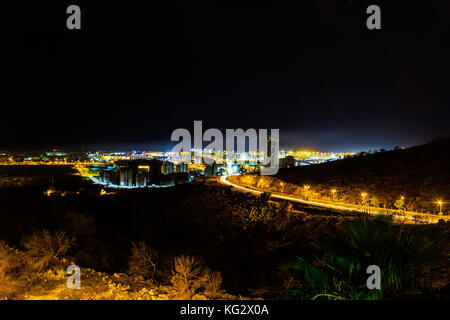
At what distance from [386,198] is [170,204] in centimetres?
2082

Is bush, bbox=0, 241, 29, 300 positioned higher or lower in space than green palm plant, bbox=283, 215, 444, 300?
lower

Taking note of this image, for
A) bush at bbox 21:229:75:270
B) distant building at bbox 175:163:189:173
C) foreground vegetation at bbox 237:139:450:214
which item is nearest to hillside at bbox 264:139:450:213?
foreground vegetation at bbox 237:139:450:214

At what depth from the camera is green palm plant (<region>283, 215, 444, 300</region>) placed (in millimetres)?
2207

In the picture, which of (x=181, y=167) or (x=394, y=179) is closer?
(x=394, y=179)

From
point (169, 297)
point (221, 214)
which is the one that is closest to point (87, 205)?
point (221, 214)

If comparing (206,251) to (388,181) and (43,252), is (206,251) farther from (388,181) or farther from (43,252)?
(388,181)

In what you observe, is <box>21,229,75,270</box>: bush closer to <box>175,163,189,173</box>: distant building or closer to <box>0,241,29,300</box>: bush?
<box>0,241,29,300</box>: bush

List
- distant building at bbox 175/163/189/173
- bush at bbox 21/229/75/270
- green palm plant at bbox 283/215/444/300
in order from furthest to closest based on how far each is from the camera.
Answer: distant building at bbox 175/163/189/173 < bush at bbox 21/229/75/270 < green palm plant at bbox 283/215/444/300

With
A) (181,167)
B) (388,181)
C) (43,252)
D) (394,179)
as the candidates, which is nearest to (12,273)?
(43,252)

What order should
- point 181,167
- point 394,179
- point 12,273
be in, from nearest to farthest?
point 12,273 → point 394,179 → point 181,167

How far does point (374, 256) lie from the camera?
2.23 metres

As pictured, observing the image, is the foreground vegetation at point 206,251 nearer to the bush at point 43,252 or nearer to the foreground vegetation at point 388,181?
the bush at point 43,252

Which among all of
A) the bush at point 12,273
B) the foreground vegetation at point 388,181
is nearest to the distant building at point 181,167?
the foreground vegetation at point 388,181

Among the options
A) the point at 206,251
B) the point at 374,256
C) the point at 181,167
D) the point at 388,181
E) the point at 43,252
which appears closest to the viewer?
the point at 374,256
